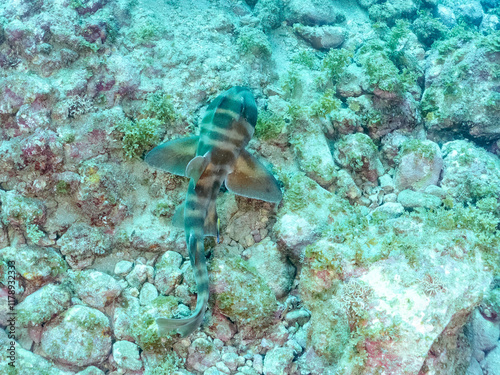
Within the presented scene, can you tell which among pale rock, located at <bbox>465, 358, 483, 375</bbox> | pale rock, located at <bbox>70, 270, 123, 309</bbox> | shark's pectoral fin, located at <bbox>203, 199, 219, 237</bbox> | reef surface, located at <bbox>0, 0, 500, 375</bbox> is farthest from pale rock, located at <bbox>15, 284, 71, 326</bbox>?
pale rock, located at <bbox>465, 358, 483, 375</bbox>

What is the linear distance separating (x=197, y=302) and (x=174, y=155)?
1642mm

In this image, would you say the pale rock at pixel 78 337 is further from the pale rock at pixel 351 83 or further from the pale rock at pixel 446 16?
the pale rock at pixel 446 16

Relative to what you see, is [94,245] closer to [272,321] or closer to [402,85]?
[272,321]

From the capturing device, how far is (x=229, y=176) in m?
3.82

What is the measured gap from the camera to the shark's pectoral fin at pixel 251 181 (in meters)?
3.84

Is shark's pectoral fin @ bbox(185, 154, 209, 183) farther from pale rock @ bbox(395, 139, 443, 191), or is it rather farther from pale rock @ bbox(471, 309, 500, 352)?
pale rock @ bbox(471, 309, 500, 352)

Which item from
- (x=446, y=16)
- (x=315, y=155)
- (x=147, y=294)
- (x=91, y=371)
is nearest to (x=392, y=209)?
(x=315, y=155)

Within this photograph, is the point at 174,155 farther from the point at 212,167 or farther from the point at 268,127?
the point at 268,127

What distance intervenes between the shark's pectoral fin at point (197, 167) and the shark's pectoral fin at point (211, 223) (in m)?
0.41

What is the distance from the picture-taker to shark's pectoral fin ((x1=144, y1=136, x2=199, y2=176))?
3846 millimetres

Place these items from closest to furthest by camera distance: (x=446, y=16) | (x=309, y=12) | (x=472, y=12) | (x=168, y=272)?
(x=168, y=272)
(x=309, y=12)
(x=446, y=16)
(x=472, y=12)

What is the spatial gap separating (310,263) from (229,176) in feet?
4.23

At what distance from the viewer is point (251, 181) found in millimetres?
3857

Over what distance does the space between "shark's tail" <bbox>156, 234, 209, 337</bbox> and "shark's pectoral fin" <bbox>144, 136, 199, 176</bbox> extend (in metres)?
0.91
